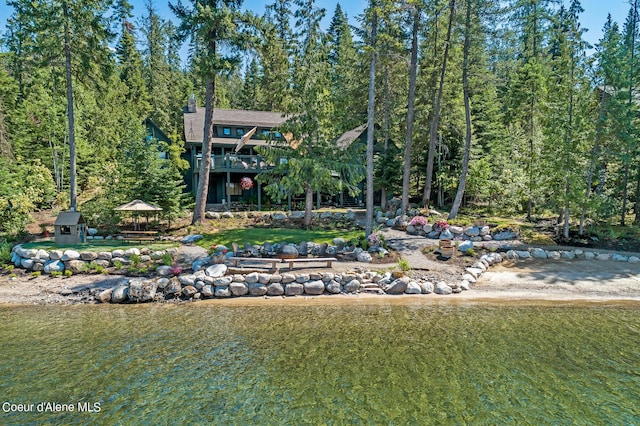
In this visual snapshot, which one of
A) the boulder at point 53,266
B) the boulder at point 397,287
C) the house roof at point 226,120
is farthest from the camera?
the house roof at point 226,120

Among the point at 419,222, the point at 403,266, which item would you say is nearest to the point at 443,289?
the point at 403,266

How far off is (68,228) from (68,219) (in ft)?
1.53

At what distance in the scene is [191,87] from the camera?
44.2m

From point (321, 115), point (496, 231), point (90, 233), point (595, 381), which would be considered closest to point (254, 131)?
point (321, 115)

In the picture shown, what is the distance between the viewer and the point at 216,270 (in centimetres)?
1266

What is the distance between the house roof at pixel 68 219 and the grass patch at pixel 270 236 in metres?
4.85

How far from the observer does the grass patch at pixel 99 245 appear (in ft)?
47.2

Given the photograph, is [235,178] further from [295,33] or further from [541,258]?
[541,258]

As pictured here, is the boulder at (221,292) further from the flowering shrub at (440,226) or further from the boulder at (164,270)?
the flowering shrub at (440,226)

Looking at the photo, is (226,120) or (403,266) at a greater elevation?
(226,120)

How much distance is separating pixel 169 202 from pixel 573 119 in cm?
1908

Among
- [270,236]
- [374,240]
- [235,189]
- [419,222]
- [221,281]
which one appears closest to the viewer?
[221,281]

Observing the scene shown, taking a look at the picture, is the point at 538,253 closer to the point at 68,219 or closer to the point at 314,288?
the point at 314,288

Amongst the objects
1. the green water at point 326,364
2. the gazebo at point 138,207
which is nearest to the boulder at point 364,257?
the green water at point 326,364
